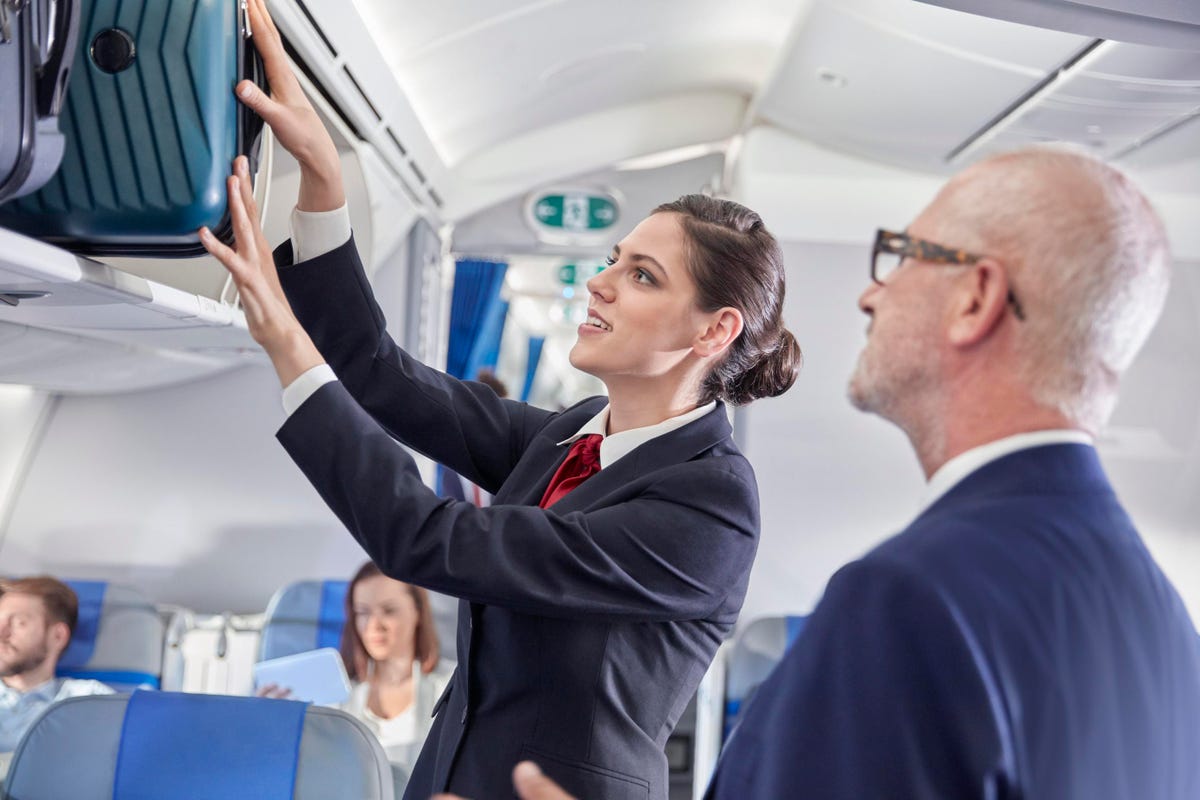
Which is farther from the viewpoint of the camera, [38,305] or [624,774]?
[38,305]

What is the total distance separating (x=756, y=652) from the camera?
4566 mm

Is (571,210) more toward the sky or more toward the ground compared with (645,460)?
more toward the sky

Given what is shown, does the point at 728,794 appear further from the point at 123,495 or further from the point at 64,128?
the point at 123,495

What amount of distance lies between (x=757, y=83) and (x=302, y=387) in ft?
16.7

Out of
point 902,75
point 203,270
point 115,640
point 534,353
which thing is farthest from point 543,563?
point 534,353

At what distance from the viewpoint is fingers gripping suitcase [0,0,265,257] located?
58.0 inches

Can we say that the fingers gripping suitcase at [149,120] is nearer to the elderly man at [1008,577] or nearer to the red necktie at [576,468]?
the red necktie at [576,468]

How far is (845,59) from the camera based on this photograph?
4496 millimetres

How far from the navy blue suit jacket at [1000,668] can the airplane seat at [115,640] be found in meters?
3.71

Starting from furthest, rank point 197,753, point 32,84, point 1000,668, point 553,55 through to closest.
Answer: point 553,55, point 197,753, point 32,84, point 1000,668

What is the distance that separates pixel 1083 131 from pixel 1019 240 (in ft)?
14.1

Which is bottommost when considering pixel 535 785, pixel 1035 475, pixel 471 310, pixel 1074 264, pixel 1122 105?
pixel 535 785

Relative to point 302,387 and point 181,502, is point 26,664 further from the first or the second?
point 302,387

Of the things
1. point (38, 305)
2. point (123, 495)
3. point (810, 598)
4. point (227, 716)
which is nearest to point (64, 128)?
point (38, 305)
